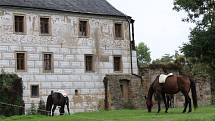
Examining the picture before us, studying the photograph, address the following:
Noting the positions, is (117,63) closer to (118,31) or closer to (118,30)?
(118,31)

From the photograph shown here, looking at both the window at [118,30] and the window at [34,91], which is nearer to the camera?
the window at [34,91]

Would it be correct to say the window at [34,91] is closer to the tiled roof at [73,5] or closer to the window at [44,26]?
the window at [44,26]

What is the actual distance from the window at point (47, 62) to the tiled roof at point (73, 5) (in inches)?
162

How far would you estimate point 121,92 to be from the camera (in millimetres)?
53312

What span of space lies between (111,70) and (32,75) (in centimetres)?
872

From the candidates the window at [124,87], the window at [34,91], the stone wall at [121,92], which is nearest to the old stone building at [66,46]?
the window at [34,91]

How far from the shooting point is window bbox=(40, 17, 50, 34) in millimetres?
48872

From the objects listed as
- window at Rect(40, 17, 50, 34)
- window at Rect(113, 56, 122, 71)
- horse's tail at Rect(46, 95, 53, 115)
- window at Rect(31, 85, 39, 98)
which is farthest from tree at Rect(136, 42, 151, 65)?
horse's tail at Rect(46, 95, 53, 115)

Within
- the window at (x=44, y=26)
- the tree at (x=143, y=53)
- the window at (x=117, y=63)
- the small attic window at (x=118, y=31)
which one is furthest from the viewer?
the tree at (x=143, y=53)

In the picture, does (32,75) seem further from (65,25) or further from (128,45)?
(128,45)

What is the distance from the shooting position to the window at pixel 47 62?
48500mm

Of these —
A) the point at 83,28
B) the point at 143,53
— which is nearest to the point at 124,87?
the point at 83,28

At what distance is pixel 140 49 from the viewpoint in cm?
10988

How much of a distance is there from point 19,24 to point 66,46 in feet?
16.0
